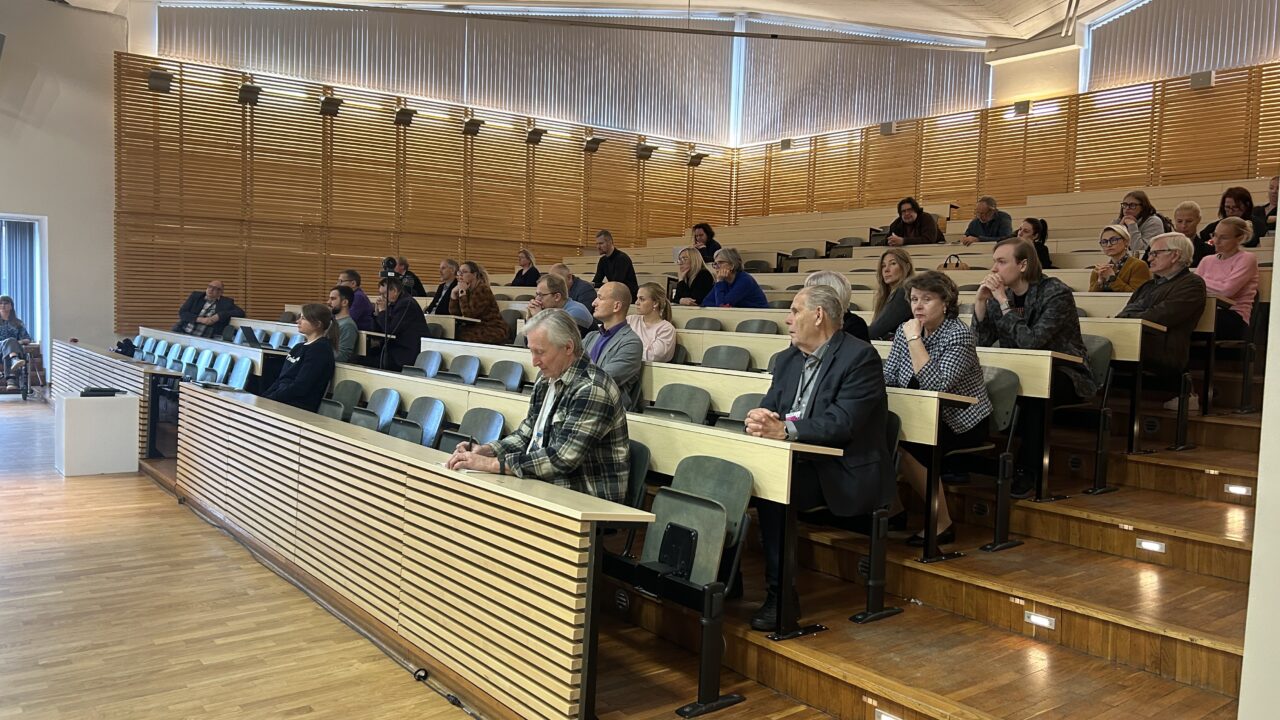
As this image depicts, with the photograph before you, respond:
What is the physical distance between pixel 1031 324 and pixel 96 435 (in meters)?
5.95

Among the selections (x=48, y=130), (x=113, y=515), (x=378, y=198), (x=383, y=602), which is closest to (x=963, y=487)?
(x=383, y=602)

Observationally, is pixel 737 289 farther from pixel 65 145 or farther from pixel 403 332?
pixel 65 145

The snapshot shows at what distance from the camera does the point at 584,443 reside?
3.11 meters

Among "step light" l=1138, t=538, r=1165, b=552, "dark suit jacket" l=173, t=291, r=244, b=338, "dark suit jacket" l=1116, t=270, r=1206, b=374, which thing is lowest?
"step light" l=1138, t=538, r=1165, b=552

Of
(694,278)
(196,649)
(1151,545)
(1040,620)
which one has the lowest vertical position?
(196,649)

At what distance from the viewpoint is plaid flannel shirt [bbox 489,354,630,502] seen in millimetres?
3111

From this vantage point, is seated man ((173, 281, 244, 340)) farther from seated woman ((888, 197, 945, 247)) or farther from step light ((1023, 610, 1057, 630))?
step light ((1023, 610, 1057, 630))

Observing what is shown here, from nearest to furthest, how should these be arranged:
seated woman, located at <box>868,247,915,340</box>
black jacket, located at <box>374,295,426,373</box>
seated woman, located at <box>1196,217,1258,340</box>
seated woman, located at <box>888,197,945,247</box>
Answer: seated woman, located at <box>868,247,915,340</box>, seated woman, located at <box>1196,217,1258,340</box>, black jacket, located at <box>374,295,426,373</box>, seated woman, located at <box>888,197,945,247</box>

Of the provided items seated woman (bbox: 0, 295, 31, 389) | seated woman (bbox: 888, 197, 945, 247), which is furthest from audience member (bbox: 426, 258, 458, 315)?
seated woman (bbox: 0, 295, 31, 389)

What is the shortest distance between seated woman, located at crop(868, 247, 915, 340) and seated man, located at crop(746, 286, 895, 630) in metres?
1.48

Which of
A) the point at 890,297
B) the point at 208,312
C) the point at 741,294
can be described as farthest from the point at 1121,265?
the point at 208,312

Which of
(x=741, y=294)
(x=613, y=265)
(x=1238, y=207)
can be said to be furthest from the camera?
(x=613, y=265)

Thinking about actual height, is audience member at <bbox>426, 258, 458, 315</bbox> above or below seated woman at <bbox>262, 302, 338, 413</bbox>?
above

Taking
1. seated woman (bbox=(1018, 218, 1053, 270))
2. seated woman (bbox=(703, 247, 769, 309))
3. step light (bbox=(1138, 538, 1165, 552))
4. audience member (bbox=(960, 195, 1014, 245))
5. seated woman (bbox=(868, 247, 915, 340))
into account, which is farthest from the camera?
audience member (bbox=(960, 195, 1014, 245))
